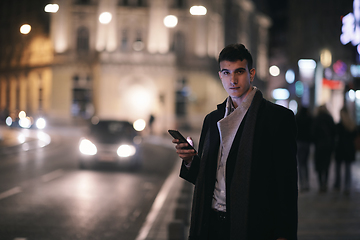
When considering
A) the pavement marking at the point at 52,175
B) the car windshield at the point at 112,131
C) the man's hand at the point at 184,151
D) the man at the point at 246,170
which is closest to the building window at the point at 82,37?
the car windshield at the point at 112,131

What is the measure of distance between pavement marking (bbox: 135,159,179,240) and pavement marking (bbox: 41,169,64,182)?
311 cm

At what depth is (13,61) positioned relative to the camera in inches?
398

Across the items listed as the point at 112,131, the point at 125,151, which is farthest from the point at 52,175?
the point at 112,131

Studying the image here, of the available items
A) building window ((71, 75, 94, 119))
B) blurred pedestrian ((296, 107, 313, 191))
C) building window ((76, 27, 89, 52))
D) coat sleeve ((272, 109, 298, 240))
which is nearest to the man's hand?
coat sleeve ((272, 109, 298, 240))

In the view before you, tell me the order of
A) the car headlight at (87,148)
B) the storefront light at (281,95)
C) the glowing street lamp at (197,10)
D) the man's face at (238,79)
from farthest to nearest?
the storefront light at (281,95) < the car headlight at (87,148) < the glowing street lamp at (197,10) < the man's face at (238,79)

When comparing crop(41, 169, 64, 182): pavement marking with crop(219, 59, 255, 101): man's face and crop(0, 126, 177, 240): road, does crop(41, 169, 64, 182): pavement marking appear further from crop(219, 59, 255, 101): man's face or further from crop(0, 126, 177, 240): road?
crop(219, 59, 255, 101): man's face

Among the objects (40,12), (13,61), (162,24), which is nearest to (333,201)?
(40,12)

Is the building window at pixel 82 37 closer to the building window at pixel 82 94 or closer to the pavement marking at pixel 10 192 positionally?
the building window at pixel 82 94

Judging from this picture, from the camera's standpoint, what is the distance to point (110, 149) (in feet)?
49.9

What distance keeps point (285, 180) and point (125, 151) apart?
41.7ft

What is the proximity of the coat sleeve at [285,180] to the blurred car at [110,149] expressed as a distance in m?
12.7

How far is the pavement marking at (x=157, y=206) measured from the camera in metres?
7.08

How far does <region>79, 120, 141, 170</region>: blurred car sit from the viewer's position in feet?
49.5

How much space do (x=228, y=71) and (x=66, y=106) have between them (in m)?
42.5
